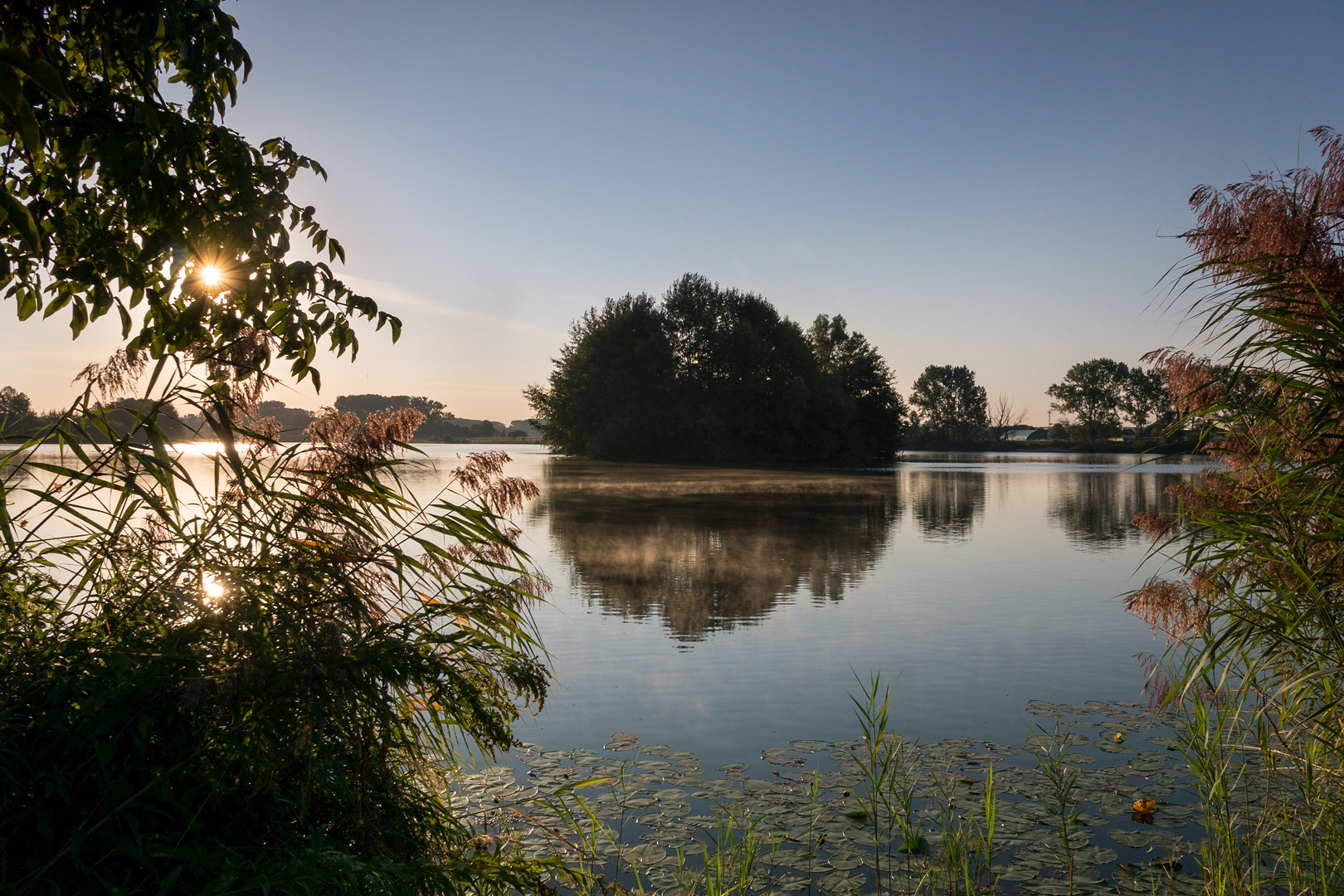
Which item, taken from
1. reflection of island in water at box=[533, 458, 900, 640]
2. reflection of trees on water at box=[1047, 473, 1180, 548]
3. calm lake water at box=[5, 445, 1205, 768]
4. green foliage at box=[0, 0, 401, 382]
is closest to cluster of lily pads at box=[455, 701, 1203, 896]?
calm lake water at box=[5, 445, 1205, 768]

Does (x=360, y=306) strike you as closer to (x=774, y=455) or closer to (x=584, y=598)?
(x=584, y=598)

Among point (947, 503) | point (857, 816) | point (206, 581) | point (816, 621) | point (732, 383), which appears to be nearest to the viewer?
point (206, 581)

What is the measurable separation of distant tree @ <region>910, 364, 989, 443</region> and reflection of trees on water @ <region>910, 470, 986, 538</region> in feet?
347

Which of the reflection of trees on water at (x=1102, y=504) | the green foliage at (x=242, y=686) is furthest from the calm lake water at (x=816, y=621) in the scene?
the green foliage at (x=242, y=686)

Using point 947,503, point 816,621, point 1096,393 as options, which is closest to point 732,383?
point 947,503

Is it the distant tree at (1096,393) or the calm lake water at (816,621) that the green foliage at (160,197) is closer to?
the calm lake water at (816,621)

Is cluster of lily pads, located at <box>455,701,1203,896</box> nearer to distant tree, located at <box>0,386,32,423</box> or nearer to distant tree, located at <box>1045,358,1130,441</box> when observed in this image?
distant tree, located at <box>0,386,32,423</box>

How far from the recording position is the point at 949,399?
14662 cm

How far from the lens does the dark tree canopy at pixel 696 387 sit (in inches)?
2190

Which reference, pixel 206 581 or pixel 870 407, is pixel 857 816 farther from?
pixel 870 407

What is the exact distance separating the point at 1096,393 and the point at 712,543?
4811 inches

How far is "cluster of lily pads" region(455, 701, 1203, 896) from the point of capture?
157 inches

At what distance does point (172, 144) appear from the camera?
349cm

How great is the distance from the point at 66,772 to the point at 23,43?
9.55 ft
